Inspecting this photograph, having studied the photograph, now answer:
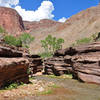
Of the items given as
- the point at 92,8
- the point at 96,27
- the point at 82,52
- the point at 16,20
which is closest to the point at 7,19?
the point at 16,20

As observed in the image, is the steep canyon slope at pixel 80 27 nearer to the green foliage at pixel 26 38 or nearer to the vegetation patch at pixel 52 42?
the green foliage at pixel 26 38

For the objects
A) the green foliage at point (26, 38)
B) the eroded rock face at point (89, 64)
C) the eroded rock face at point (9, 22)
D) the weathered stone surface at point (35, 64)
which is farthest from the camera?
the eroded rock face at point (9, 22)

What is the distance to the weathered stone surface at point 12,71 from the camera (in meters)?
10.7

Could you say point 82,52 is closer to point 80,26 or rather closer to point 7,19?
point 80,26

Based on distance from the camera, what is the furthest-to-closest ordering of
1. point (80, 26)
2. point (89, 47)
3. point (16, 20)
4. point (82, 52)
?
point (16, 20), point (80, 26), point (82, 52), point (89, 47)

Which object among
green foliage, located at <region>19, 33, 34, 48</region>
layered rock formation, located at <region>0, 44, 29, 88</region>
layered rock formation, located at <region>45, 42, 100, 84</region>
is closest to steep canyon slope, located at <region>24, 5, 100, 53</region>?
green foliage, located at <region>19, 33, 34, 48</region>

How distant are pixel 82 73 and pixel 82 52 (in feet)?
12.4

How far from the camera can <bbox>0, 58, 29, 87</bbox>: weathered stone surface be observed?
421 inches

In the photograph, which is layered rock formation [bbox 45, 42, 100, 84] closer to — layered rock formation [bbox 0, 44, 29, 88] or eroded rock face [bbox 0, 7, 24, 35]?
layered rock formation [bbox 0, 44, 29, 88]

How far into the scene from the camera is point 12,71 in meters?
11.8

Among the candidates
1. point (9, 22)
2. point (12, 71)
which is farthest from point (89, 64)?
point (9, 22)

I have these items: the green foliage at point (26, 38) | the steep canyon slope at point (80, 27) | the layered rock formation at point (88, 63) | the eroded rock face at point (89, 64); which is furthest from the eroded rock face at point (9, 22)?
the eroded rock face at point (89, 64)

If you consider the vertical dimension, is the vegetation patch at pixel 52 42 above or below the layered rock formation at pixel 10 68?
above

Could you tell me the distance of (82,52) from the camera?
66.5ft
